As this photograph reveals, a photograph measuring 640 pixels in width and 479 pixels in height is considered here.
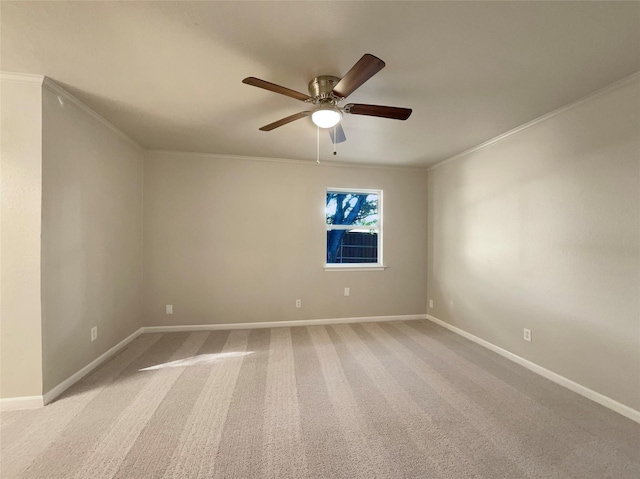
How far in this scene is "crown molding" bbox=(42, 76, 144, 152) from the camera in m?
1.89

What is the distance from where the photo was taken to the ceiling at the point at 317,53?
1.28 m

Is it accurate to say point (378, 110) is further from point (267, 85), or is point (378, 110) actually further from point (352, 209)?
point (352, 209)

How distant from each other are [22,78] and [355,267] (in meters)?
3.66

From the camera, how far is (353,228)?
3.99 meters

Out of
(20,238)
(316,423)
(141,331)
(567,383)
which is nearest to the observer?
(316,423)

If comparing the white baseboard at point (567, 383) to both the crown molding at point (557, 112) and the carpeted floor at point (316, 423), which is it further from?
the crown molding at point (557, 112)

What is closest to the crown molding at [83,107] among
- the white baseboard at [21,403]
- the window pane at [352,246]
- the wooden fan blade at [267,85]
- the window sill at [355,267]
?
the wooden fan blade at [267,85]

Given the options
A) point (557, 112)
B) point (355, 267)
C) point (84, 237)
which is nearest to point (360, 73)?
point (557, 112)

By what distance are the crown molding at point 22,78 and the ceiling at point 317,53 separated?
6 centimetres

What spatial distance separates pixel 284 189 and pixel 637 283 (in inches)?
134

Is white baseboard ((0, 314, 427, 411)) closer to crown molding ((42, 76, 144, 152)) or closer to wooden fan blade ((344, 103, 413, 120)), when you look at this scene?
crown molding ((42, 76, 144, 152))

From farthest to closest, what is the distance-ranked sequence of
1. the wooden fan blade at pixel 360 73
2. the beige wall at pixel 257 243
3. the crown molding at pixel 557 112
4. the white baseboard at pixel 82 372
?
the beige wall at pixel 257 243
the white baseboard at pixel 82 372
the crown molding at pixel 557 112
the wooden fan blade at pixel 360 73

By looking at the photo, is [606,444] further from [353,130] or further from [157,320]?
[157,320]

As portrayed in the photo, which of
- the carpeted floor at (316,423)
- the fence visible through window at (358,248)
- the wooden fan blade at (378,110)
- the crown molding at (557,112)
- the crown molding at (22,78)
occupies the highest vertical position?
the crown molding at (22,78)
